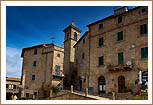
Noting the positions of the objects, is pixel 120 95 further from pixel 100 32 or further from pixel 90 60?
pixel 100 32

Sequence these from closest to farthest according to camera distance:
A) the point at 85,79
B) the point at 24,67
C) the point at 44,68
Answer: the point at 85,79 → the point at 44,68 → the point at 24,67

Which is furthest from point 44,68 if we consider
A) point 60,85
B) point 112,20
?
point 112,20

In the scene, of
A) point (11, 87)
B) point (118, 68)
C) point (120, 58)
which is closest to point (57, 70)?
point (120, 58)

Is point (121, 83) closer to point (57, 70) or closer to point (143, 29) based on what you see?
point (143, 29)

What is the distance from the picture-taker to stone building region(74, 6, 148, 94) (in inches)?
809

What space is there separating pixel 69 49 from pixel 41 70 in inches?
290

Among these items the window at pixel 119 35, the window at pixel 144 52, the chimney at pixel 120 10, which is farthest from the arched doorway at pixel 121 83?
the chimney at pixel 120 10

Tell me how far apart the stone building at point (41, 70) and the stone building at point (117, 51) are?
6.33 metres

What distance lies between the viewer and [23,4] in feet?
38.6

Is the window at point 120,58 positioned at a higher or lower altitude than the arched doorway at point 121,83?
higher

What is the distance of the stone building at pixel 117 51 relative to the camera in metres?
20.5

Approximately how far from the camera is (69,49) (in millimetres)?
35375

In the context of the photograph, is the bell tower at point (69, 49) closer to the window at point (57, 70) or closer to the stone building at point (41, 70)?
the stone building at point (41, 70)

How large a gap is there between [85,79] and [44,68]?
8.75 m
